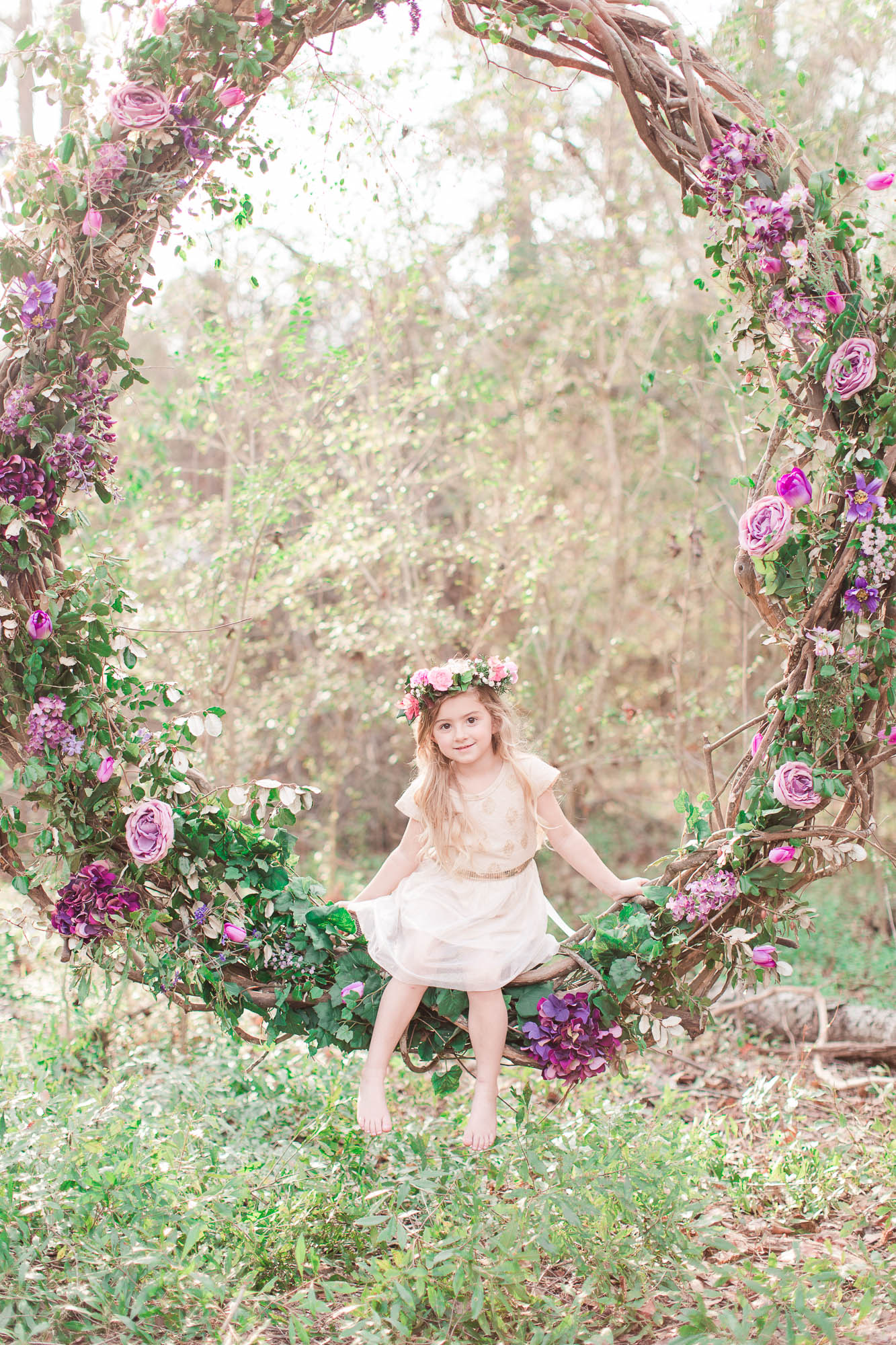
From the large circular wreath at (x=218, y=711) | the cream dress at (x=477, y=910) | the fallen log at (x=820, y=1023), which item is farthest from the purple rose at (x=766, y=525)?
the fallen log at (x=820, y=1023)

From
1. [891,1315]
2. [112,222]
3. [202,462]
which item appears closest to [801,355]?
[112,222]

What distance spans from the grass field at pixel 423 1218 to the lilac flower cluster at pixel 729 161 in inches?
86.4

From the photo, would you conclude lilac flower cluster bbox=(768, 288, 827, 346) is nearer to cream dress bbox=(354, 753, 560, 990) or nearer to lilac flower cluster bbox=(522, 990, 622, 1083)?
cream dress bbox=(354, 753, 560, 990)

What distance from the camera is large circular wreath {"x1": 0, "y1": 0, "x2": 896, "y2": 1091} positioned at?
2.24m

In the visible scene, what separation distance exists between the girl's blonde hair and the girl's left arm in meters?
0.03

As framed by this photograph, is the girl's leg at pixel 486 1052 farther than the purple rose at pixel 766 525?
Yes

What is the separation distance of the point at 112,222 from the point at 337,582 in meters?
2.36

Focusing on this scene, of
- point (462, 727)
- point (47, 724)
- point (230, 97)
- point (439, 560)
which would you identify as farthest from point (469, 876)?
point (439, 560)

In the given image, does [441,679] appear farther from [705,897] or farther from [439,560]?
[439,560]

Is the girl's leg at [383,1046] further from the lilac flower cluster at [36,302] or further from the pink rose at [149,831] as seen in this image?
the lilac flower cluster at [36,302]

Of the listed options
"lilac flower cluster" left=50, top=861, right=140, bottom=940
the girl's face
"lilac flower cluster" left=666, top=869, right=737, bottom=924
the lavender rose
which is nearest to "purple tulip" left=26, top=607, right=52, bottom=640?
"lilac flower cluster" left=50, top=861, right=140, bottom=940

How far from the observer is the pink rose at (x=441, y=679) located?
2535mm

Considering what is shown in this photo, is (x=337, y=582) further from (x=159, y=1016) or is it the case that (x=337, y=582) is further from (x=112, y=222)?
(x=112, y=222)

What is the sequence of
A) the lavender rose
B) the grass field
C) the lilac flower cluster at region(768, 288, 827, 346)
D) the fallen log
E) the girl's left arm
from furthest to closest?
the fallen log < the girl's left arm < the lilac flower cluster at region(768, 288, 827, 346) < the lavender rose < the grass field
